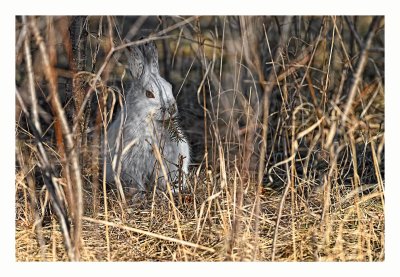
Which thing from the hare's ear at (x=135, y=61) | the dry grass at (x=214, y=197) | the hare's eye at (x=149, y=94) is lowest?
the dry grass at (x=214, y=197)

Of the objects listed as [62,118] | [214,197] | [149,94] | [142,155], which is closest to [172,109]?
[149,94]

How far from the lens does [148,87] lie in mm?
3918

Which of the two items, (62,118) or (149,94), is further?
(149,94)

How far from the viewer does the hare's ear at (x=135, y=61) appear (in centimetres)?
378

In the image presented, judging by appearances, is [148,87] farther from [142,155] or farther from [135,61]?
[142,155]

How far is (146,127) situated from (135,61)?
36 centimetres

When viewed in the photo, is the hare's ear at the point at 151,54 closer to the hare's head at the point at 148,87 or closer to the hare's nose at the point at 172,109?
the hare's head at the point at 148,87

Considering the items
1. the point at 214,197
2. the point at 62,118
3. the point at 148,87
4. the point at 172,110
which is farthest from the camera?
the point at 148,87

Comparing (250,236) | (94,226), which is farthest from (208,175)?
(94,226)

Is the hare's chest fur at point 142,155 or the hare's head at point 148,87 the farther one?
the hare's chest fur at point 142,155

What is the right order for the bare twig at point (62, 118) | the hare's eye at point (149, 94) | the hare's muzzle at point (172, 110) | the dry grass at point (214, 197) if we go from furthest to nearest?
1. the hare's eye at point (149, 94)
2. the hare's muzzle at point (172, 110)
3. the dry grass at point (214, 197)
4. the bare twig at point (62, 118)

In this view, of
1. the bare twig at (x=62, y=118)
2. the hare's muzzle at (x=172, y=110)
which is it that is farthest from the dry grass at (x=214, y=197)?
the hare's muzzle at (x=172, y=110)

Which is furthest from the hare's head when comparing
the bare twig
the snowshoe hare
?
the bare twig
